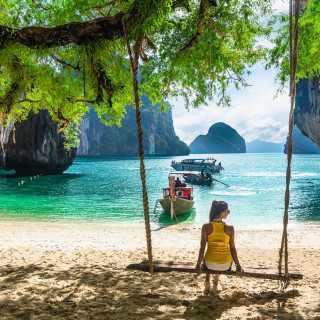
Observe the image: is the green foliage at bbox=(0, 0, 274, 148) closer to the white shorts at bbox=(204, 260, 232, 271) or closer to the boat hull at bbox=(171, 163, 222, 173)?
the white shorts at bbox=(204, 260, 232, 271)

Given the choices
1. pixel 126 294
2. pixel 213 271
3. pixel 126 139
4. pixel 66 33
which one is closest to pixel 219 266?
pixel 213 271

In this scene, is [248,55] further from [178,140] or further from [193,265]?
[178,140]

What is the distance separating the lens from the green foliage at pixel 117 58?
593 centimetres

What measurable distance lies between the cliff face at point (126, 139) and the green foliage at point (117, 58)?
14611 centimetres

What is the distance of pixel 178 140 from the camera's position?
19875cm

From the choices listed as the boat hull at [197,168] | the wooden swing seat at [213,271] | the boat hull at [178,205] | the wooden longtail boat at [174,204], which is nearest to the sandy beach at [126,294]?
the wooden swing seat at [213,271]

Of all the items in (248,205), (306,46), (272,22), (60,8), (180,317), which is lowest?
(248,205)

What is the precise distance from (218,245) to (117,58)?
563cm

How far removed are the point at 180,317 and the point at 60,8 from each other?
842 cm

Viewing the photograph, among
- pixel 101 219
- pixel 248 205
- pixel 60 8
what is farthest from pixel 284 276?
pixel 248 205

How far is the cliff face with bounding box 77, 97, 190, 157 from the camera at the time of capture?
6432 inches

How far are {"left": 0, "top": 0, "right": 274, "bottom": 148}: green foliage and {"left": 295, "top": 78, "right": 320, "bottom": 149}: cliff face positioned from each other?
1261 inches

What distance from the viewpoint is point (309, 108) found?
4050cm

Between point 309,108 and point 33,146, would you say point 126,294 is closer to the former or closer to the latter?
point 33,146
